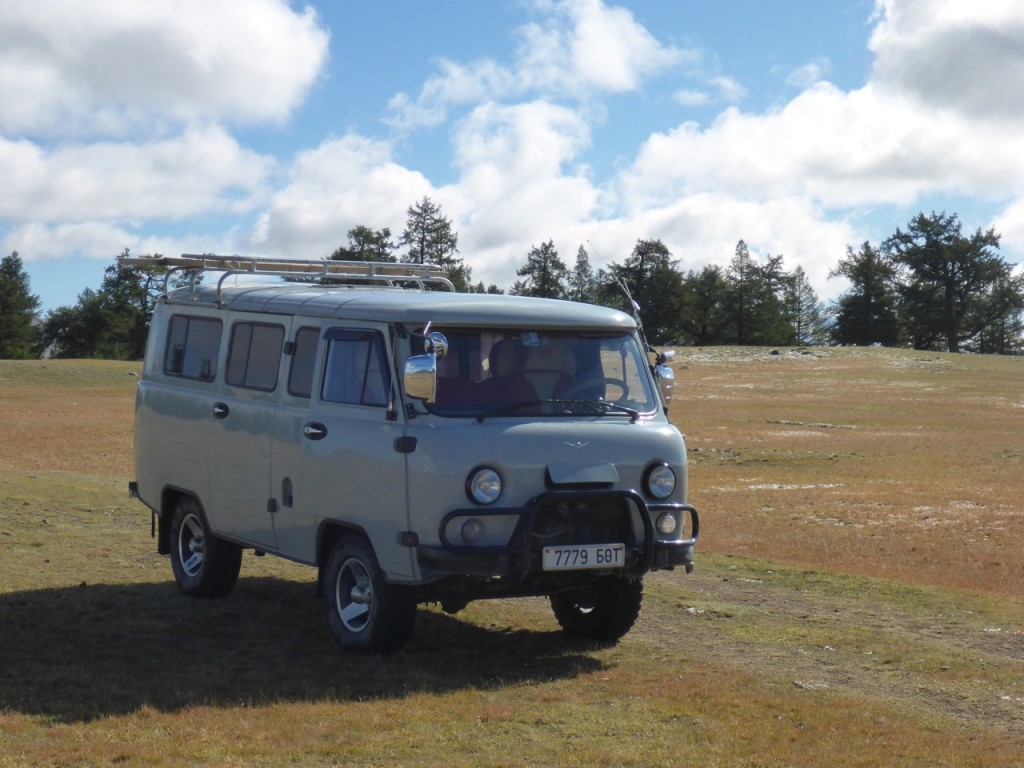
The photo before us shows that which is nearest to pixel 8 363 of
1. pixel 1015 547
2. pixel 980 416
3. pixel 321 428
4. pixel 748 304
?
pixel 980 416

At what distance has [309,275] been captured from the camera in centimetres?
1294

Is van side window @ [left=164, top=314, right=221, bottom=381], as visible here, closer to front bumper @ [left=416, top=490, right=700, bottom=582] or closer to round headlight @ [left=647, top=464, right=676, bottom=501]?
front bumper @ [left=416, top=490, right=700, bottom=582]

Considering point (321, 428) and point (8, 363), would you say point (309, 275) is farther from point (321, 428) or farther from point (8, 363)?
point (8, 363)

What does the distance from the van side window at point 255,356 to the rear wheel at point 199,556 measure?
1.44m

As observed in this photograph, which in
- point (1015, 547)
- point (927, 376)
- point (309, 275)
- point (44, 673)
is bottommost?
point (44, 673)

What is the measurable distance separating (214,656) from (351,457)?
1869 mm

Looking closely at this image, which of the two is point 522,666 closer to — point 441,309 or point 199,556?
point 441,309

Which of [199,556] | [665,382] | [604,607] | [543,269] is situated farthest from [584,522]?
[543,269]

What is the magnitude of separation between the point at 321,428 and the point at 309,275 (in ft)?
10.3

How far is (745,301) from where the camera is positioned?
461 feet

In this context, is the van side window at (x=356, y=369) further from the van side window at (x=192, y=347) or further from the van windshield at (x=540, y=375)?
the van side window at (x=192, y=347)

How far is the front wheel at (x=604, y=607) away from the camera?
1059 centimetres

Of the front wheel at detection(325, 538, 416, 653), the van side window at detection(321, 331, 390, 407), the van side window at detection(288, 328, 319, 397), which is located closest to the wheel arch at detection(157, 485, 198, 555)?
the van side window at detection(288, 328, 319, 397)

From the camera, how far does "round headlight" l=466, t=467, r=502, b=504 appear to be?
363 inches
